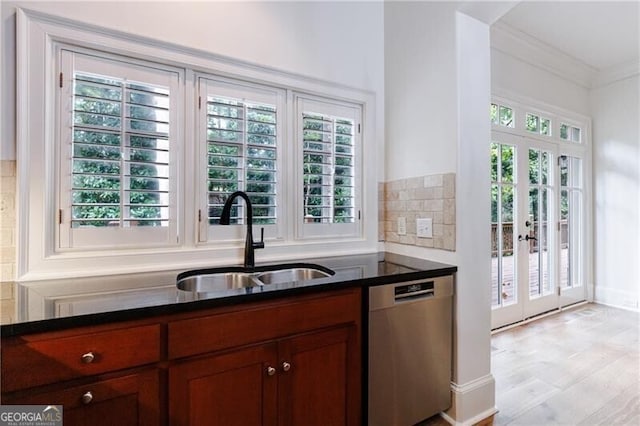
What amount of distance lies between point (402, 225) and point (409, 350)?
2.86 feet

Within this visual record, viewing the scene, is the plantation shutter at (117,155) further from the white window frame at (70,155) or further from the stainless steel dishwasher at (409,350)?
the stainless steel dishwasher at (409,350)

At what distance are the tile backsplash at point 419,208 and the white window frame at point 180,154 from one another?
12.1 inches

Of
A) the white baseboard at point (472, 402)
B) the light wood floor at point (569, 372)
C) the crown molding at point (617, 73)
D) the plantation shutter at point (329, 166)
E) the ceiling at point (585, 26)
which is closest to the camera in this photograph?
the white baseboard at point (472, 402)

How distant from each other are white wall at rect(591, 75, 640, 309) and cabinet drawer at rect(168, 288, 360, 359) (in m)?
4.21

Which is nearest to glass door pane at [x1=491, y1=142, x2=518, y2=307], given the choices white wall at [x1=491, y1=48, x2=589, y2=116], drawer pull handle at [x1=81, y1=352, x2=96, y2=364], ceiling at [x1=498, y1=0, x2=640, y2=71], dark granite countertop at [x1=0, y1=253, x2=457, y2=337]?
white wall at [x1=491, y1=48, x2=589, y2=116]

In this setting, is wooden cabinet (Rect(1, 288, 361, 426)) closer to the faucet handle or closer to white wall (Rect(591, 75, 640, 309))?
the faucet handle

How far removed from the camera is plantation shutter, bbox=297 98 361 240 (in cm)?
221

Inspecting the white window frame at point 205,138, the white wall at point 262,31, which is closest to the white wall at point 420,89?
the white wall at point 262,31

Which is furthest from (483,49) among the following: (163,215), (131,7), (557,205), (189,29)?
(557,205)

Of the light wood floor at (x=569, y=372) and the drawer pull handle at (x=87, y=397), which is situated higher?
the drawer pull handle at (x=87, y=397)

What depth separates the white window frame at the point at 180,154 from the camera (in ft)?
4.84

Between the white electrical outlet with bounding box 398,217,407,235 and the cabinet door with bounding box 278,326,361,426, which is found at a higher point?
the white electrical outlet with bounding box 398,217,407,235

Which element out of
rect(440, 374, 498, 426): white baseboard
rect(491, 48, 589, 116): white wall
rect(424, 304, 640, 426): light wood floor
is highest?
rect(491, 48, 589, 116): white wall

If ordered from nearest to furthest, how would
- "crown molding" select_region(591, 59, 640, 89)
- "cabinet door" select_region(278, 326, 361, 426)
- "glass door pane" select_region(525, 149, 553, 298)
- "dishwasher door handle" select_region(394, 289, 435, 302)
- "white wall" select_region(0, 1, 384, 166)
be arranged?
1. "cabinet door" select_region(278, 326, 361, 426)
2. "white wall" select_region(0, 1, 384, 166)
3. "dishwasher door handle" select_region(394, 289, 435, 302)
4. "glass door pane" select_region(525, 149, 553, 298)
5. "crown molding" select_region(591, 59, 640, 89)
